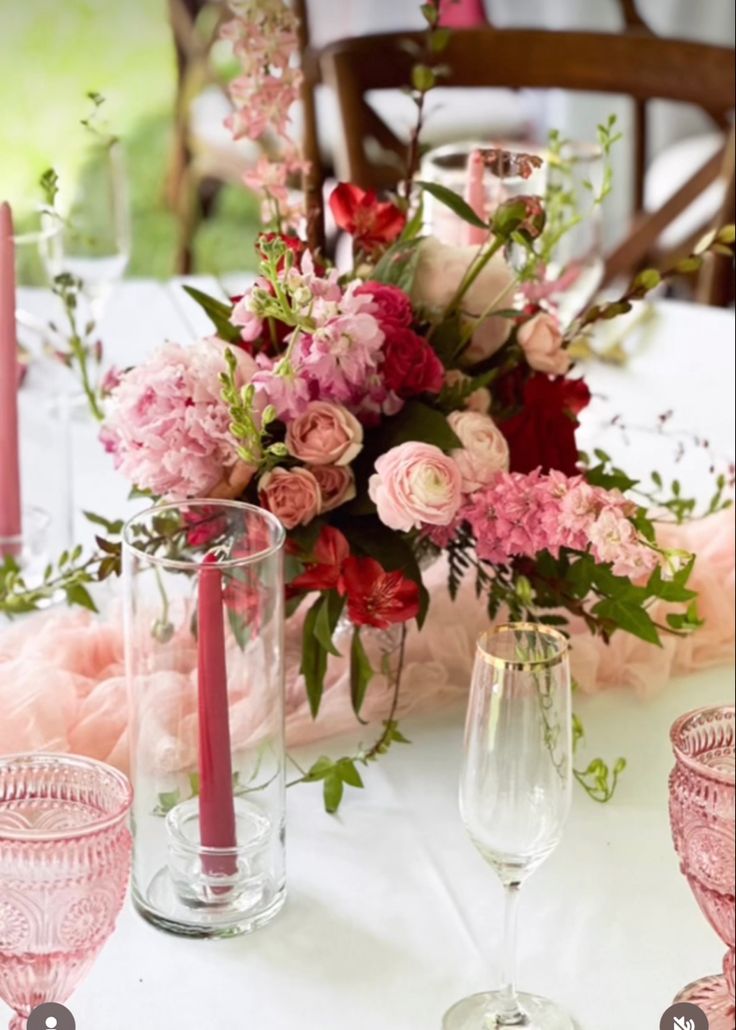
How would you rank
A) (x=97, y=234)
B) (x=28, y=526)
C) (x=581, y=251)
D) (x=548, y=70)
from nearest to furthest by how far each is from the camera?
(x=28, y=526)
(x=97, y=234)
(x=581, y=251)
(x=548, y=70)

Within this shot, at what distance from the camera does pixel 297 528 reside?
42.8 inches

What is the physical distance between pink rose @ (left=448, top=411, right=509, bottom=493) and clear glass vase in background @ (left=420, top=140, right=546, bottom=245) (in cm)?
21

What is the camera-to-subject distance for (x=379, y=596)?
41.9 inches

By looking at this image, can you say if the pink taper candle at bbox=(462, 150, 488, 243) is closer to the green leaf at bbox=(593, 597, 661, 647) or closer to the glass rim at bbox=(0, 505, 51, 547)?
the green leaf at bbox=(593, 597, 661, 647)

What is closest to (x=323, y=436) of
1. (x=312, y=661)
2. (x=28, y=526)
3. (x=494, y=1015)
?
(x=312, y=661)

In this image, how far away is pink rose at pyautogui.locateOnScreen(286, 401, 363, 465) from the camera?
1.06 meters

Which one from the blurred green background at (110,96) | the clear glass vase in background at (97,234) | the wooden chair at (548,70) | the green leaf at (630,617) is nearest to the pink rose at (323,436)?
the green leaf at (630,617)

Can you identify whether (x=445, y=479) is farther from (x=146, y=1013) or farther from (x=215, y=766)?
(x=146, y=1013)

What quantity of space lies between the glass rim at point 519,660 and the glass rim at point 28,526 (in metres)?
0.65

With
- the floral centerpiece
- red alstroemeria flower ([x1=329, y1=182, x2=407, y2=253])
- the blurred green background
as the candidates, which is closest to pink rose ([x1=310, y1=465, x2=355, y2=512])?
the floral centerpiece

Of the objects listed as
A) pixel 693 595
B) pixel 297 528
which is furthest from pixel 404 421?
pixel 693 595

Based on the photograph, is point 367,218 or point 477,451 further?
point 367,218

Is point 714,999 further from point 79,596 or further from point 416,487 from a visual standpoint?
point 79,596

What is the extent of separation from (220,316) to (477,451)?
0.75 ft
